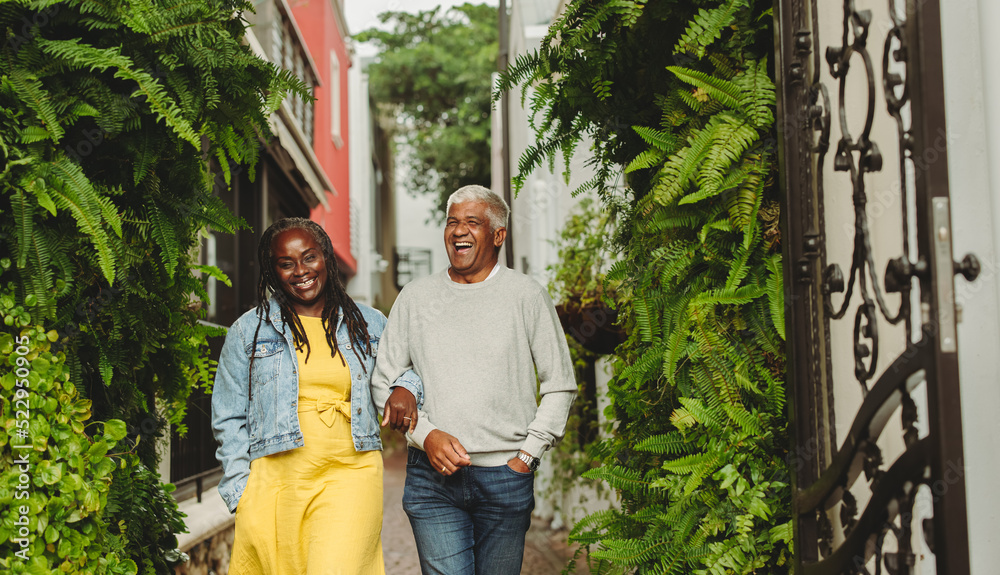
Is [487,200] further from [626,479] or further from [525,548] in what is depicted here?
[525,548]

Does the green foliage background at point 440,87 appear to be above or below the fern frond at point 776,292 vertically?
above

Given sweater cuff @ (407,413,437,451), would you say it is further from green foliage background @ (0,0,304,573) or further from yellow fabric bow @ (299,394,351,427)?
green foliage background @ (0,0,304,573)

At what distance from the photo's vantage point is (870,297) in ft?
8.16

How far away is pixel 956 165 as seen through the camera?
234cm

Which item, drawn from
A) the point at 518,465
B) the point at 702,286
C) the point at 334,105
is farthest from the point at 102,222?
the point at 334,105

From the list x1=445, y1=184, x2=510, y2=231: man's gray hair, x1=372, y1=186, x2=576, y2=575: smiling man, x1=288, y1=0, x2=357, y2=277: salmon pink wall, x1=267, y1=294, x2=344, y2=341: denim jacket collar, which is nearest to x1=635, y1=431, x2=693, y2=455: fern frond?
x1=372, y1=186, x2=576, y2=575: smiling man

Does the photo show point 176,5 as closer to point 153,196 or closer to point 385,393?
point 153,196

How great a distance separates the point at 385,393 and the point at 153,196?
1.15 m

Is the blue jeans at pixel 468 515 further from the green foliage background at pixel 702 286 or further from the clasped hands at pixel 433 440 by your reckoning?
the green foliage background at pixel 702 286

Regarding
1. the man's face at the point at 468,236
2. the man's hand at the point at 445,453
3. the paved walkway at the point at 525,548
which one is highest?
the man's face at the point at 468,236

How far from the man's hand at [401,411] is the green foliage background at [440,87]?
58.4 ft

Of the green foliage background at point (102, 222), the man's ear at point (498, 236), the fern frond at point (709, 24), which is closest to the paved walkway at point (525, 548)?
the man's ear at point (498, 236)

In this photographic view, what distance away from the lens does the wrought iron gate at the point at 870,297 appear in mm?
1854

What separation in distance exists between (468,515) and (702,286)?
1.33m
